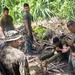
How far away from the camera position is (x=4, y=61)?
4.83 metres

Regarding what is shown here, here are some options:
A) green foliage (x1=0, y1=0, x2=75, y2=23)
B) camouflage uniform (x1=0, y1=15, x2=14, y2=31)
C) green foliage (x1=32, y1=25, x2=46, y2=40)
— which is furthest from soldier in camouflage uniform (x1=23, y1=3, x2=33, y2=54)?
green foliage (x1=0, y1=0, x2=75, y2=23)

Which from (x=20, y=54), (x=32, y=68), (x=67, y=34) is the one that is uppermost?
(x=20, y=54)

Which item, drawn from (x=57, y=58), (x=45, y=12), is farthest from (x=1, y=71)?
(x=45, y=12)

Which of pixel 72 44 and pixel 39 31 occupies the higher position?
pixel 72 44

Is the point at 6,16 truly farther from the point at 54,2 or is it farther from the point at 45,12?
the point at 54,2

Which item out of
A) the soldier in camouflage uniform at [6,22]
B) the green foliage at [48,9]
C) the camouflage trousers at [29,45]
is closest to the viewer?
the soldier in camouflage uniform at [6,22]

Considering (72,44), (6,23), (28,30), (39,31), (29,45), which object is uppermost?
(6,23)

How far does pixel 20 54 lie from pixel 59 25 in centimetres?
461

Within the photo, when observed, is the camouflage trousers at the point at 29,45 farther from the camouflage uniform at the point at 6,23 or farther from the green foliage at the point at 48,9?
the green foliage at the point at 48,9

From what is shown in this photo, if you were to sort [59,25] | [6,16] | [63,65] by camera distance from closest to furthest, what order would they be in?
[63,65] < [6,16] < [59,25]

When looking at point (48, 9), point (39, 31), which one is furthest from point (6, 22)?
point (48, 9)

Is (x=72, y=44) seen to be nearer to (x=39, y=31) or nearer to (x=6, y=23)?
(x=6, y=23)

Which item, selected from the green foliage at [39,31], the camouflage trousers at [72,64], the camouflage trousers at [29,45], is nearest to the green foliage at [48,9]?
the green foliage at [39,31]

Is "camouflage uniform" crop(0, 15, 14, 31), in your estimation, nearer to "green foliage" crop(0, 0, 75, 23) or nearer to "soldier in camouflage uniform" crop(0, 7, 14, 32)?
"soldier in camouflage uniform" crop(0, 7, 14, 32)
